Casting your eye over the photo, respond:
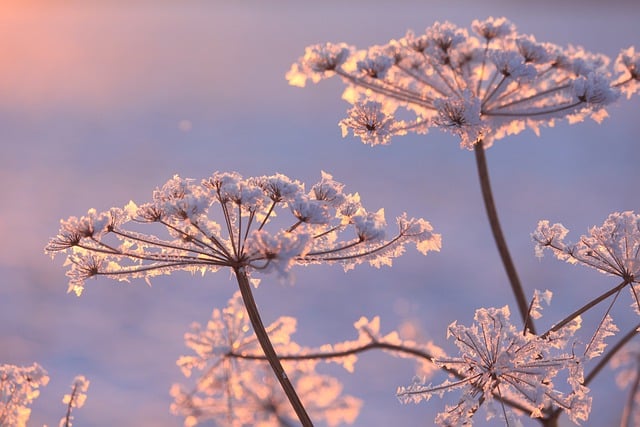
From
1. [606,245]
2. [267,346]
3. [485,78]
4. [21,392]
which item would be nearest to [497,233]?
[485,78]

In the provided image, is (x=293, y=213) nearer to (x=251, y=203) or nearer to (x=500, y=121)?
(x=251, y=203)

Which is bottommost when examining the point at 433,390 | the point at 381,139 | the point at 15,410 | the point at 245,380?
the point at 433,390

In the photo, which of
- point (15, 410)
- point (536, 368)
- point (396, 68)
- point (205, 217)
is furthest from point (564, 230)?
point (15, 410)

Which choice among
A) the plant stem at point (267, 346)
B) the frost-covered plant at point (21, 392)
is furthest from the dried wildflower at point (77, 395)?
the plant stem at point (267, 346)

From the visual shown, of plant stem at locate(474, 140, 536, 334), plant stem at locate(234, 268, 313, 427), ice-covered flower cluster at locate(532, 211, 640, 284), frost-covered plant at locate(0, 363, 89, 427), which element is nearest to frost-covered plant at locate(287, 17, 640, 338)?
plant stem at locate(474, 140, 536, 334)

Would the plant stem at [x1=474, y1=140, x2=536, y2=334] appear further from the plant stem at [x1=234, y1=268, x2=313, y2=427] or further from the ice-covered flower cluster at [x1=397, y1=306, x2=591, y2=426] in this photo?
the plant stem at [x1=234, y1=268, x2=313, y2=427]

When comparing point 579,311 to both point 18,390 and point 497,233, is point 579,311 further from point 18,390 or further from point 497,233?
point 18,390
